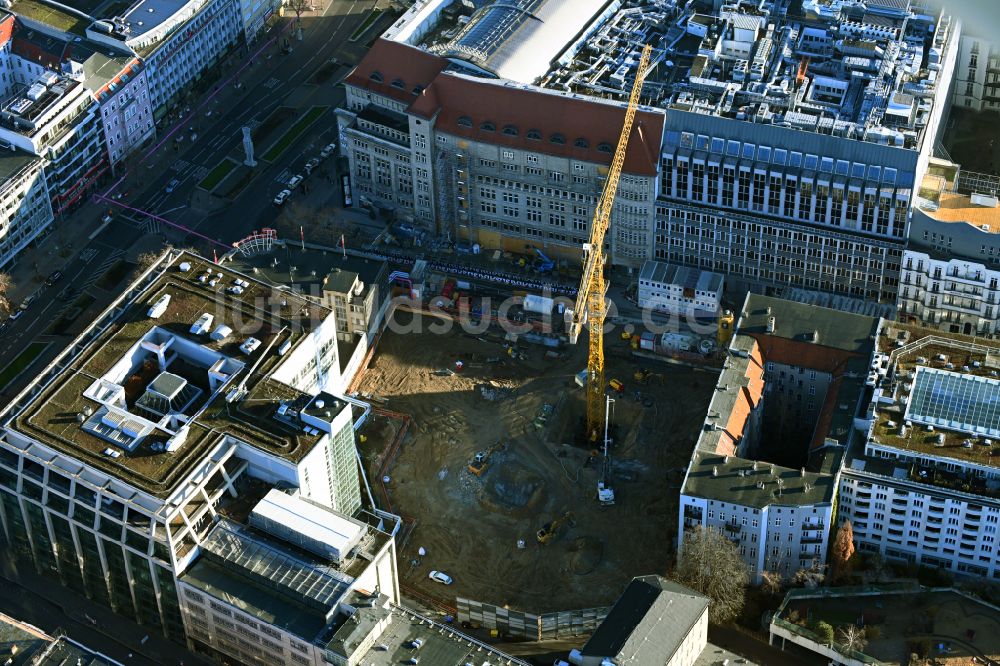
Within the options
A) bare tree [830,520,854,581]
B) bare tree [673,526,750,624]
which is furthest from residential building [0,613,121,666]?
bare tree [830,520,854,581]

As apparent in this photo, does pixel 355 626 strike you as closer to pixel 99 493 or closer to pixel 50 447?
pixel 99 493

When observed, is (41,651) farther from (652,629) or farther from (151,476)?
(652,629)

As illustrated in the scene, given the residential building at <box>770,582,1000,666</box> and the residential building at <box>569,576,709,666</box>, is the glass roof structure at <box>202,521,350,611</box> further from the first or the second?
the residential building at <box>770,582,1000,666</box>

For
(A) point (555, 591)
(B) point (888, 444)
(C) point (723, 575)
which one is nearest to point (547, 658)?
(A) point (555, 591)

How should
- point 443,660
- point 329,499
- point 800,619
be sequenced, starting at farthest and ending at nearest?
point 329,499
point 800,619
point 443,660

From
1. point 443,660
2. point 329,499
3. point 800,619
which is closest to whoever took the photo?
point 443,660

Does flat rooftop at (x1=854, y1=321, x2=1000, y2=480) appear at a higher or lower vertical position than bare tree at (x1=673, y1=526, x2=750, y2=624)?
higher

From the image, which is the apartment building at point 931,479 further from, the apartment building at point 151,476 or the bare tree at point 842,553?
the apartment building at point 151,476

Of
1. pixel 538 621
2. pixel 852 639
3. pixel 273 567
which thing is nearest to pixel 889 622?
pixel 852 639
